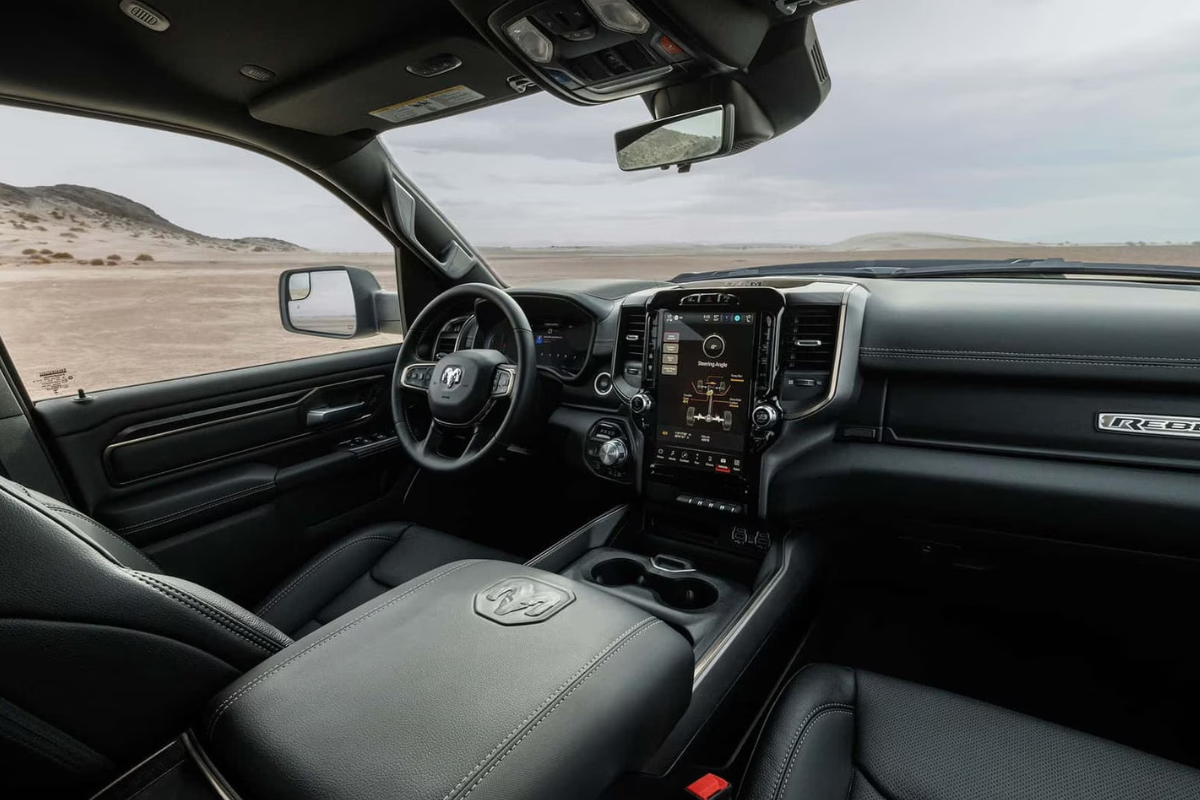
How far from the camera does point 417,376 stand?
8.39 feet

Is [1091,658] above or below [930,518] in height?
below

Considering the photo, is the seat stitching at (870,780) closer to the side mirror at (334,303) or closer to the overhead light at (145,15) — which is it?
the side mirror at (334,303)

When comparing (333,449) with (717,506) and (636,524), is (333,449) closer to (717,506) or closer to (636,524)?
(636,524)

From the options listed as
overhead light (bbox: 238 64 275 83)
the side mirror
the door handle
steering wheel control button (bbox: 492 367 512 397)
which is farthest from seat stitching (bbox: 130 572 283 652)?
the side mirror

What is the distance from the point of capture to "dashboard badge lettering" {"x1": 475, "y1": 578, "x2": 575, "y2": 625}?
1.18 meters

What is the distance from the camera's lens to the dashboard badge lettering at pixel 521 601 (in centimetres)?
118

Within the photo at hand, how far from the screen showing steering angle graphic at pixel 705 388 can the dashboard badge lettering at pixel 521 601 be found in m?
0.95

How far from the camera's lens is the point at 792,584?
198cm

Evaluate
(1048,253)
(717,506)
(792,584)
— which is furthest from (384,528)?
(1048,253)

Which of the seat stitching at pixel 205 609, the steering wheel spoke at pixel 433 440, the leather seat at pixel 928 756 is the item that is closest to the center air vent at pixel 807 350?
the leather seat at pixel 928 756

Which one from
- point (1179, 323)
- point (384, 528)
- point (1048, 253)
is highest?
point (1048, 253)

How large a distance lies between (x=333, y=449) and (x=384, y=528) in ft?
1.38

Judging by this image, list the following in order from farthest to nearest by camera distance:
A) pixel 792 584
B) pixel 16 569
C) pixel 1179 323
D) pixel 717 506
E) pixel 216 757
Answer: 1. pixel 717 506
2. pixel 792 584
3. pixel 1179 323
4. pixel 216 757
5. pixel 16 569

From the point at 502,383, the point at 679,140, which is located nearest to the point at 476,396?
the point at 502,383
